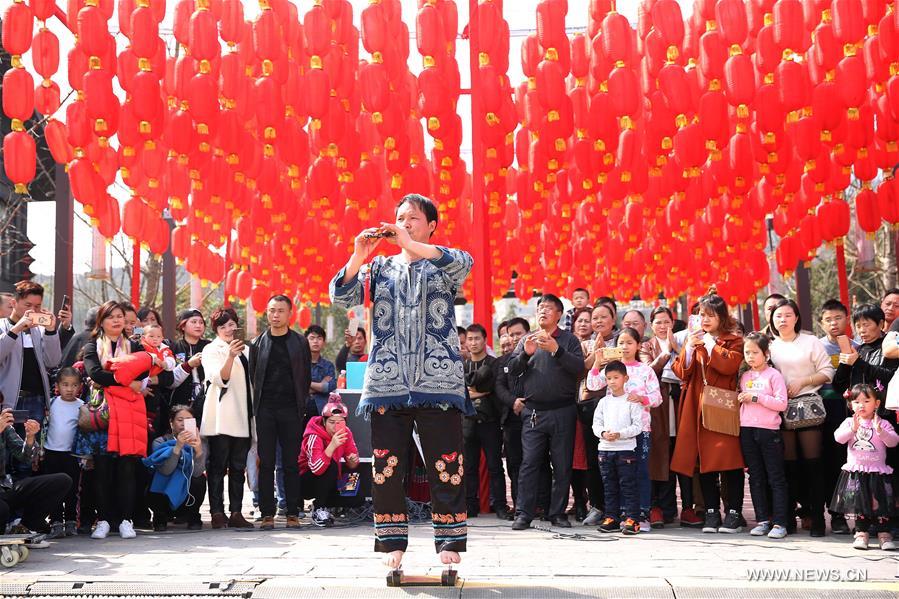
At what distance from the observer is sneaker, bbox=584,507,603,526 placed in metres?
5.95

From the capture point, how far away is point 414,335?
12.5 ft

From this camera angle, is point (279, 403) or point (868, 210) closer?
point (279, 403)

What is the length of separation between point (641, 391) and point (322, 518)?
2359 millimetres

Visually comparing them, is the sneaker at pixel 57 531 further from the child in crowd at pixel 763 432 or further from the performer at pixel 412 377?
the child in crowd at pixel 763 432

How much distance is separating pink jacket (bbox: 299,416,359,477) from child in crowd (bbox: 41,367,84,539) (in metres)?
1.50

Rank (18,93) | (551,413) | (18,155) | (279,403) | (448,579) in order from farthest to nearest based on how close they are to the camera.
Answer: (18,155) < (18,93) < (279,403) < (551,413) < (448,579)

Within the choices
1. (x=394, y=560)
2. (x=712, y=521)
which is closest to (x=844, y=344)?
(x=712, y=521)

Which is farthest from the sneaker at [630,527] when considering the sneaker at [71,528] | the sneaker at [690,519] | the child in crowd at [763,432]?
the sneaker at [71,528]

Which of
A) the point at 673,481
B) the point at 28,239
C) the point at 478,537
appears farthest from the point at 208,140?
the point at 28,239

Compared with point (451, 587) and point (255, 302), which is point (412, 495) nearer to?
point (451, 587)

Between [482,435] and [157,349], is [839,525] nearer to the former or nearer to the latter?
[482,435]

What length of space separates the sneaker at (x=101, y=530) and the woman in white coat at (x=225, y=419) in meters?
0.73

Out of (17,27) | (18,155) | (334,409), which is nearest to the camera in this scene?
(334,409)

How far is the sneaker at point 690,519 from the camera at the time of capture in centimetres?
595
